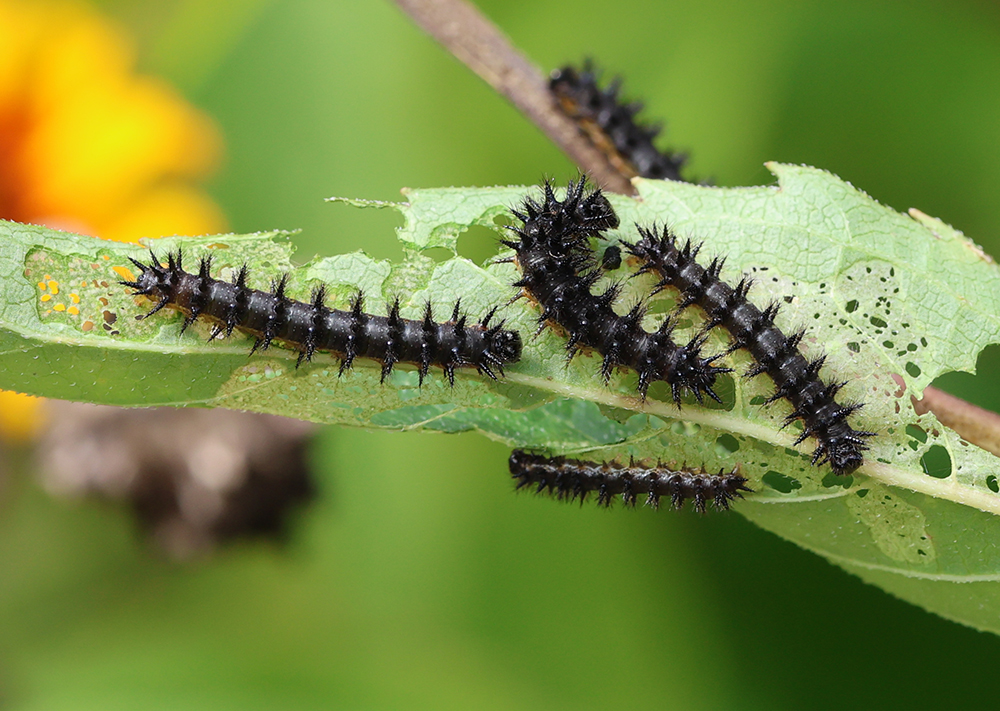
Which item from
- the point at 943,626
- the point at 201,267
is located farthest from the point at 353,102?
the point at 943,626

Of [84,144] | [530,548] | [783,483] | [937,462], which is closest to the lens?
[937,462]

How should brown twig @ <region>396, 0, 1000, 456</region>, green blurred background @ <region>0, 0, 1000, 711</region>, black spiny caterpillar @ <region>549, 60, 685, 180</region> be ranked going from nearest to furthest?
1. brown twig @ <region>396, 0, 1000, 456</region>
2. black spiny caterpillar @ <region>549, 60, 685, 180</region>
3. green blurred background @ <region>0, 0, 1000, 711</region>

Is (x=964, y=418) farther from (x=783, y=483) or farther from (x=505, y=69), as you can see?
(x=505, y=69)

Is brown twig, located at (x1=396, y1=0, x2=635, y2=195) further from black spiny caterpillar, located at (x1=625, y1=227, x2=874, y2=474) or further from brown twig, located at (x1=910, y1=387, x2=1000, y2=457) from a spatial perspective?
brown twig, located at (x1=910, y1=387, x2=1000, y2=457)

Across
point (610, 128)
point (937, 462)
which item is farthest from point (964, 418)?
point (610, 128)

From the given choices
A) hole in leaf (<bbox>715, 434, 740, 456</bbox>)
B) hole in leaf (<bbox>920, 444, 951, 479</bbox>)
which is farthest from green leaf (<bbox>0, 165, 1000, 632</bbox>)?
hole in leaf (<bbox>715, 434, 740, 456</bbox>)

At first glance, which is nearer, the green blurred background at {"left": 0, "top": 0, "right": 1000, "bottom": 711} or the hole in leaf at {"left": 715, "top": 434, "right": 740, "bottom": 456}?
the hole in leaf at {"left": 715, "top": 434, "right": 740, "bottom": 456}
